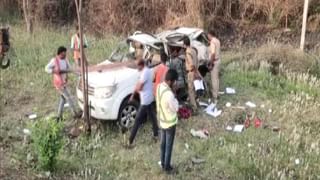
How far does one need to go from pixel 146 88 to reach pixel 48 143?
2119 millimetres

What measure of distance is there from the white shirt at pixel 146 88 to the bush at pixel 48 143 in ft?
5.62

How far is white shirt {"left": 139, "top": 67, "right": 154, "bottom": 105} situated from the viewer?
11.1 meters

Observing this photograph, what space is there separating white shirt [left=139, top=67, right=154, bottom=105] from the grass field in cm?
80

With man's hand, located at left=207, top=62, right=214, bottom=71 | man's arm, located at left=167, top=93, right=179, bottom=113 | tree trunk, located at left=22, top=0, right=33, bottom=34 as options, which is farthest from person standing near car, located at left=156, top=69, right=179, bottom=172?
tree trunk, located at left=22, top=0, right=33, bottom=34

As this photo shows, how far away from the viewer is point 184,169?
1040 cm

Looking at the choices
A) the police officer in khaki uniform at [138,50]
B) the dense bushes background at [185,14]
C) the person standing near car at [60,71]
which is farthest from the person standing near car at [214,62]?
the dense bushes background at [185,14]

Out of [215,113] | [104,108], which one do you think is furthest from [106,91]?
[215,113]

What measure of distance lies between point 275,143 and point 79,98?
377cm

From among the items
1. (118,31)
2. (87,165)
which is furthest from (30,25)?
(87,165)

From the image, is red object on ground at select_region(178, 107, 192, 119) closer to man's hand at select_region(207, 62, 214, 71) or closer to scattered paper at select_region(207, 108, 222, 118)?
scattered paper at select_region(207, 108, 222, 118)

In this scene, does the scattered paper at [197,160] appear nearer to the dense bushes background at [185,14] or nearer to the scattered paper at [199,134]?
the scattered paper at [199,134]

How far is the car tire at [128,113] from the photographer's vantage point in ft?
38.6

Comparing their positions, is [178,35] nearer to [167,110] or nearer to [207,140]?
[207,140]

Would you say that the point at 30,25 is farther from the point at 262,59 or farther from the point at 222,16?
the point at 262,59
